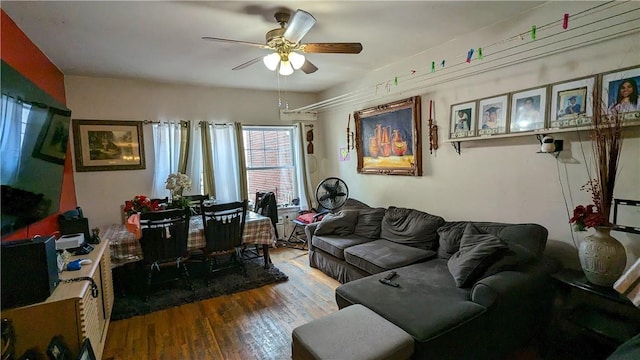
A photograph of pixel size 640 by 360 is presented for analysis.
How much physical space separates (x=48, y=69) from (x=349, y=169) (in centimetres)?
370

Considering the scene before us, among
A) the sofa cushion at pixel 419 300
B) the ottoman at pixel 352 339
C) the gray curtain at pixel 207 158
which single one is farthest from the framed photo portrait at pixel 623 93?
the gray curtain at pixel 207 158

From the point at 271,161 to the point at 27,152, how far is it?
343 centimetres

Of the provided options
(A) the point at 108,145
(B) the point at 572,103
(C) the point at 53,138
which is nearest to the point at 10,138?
(C) the point at 53,138

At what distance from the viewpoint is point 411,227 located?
3137 millimetres

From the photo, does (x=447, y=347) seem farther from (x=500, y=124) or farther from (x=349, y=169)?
(x=349, y=169)

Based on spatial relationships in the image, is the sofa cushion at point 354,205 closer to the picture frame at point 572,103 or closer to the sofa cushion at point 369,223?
the sofa cushion at point 369,223

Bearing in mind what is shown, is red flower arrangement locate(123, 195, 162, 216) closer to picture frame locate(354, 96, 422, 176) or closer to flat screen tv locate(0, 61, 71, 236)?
flat screen tv locate(0, 61, 71, 236)

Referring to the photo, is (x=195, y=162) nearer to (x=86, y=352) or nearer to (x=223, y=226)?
(x=223, y=226)

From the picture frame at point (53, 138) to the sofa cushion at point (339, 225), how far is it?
2.53m

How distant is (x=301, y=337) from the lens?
1642mm

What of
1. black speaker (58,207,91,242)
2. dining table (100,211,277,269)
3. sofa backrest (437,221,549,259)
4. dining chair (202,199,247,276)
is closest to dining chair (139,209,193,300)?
dining table (100,211,277,269)

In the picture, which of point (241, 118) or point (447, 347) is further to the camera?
point (241, 118)

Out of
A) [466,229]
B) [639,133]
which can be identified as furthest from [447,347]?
[639,133]

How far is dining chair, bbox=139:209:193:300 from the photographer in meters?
2.84
